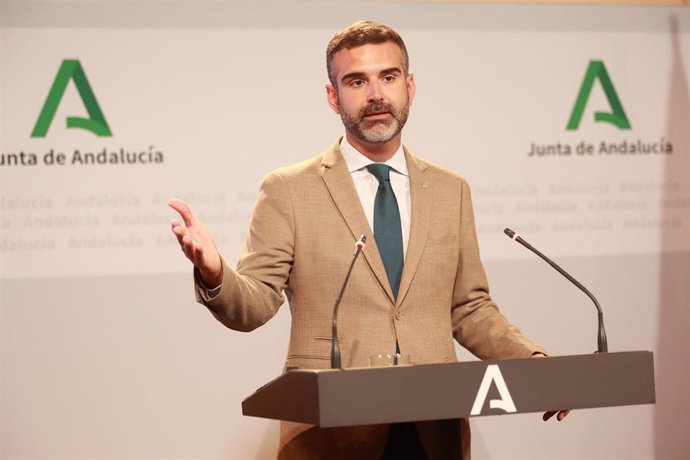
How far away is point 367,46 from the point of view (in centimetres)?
299

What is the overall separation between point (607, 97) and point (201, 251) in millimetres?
3165

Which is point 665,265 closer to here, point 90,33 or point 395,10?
point 395,10

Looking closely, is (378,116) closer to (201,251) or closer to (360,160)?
(360,160)

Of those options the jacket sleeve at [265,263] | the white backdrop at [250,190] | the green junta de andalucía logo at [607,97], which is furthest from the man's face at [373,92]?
A: the green junta de andalucía logo at [607,97]

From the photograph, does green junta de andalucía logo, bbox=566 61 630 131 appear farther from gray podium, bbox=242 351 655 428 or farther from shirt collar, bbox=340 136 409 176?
gray podium, bbox=242 351 655 428

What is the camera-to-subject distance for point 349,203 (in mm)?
2908

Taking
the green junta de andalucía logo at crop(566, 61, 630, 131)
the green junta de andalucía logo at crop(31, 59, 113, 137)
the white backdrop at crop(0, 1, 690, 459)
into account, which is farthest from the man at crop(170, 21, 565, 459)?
the green junta de andalucía logo at crop(566, 61, 630, 131)

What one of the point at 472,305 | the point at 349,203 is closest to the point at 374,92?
the point at 349,203

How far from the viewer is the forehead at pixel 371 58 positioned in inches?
117

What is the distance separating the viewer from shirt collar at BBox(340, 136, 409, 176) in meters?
3.03

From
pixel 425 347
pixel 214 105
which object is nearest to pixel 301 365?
pixel 425 347

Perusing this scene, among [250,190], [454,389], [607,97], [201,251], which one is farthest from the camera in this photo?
[607,97]

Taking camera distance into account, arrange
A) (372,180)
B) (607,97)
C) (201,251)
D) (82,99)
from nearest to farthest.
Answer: (201,251), (372,180), (82,99), (607,97)

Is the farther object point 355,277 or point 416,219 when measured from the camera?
point 416,219
